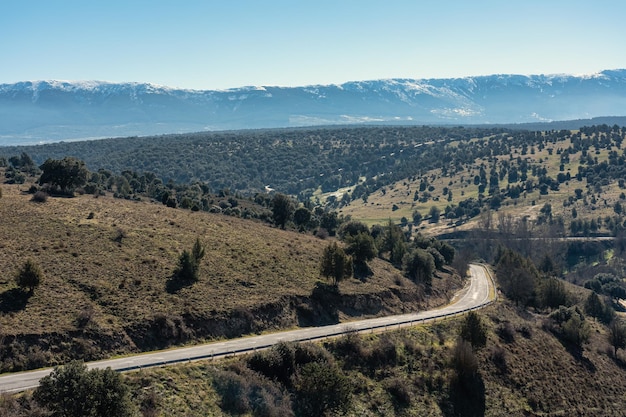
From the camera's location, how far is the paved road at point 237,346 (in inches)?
1390

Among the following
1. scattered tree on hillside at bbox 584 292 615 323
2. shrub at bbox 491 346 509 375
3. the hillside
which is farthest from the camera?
scattered tree on hillside at bbox 584 292 615 323

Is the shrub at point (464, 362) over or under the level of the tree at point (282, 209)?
under

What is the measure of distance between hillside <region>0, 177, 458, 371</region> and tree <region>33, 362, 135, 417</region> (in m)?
8.84

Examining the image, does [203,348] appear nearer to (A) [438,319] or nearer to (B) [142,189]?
(A) [438,319]

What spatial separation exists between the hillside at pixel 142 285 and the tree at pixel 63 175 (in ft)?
15.0

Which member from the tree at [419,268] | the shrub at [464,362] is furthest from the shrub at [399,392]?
the tree at [419,268]

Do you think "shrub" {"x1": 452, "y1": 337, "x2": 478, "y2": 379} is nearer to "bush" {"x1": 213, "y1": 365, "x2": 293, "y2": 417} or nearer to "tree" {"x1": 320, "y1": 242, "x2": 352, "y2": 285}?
"tree" {"x1": 320, "y1": 242, "x2": 352, "y2": 285}

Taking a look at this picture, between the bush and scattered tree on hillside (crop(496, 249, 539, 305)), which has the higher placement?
the bush

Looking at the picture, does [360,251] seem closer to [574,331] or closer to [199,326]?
[574,331]

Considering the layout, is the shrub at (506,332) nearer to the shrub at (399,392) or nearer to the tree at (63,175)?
the shrub at (399,392)

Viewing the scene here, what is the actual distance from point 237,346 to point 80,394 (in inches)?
728

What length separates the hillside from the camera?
42.0 metres

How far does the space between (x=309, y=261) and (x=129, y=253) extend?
25.5 meters

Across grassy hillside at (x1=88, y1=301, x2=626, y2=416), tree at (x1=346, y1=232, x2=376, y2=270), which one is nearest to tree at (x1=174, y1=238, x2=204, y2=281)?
grassy hillside at (x1=88, y1=301, x2=626, y2=416)
